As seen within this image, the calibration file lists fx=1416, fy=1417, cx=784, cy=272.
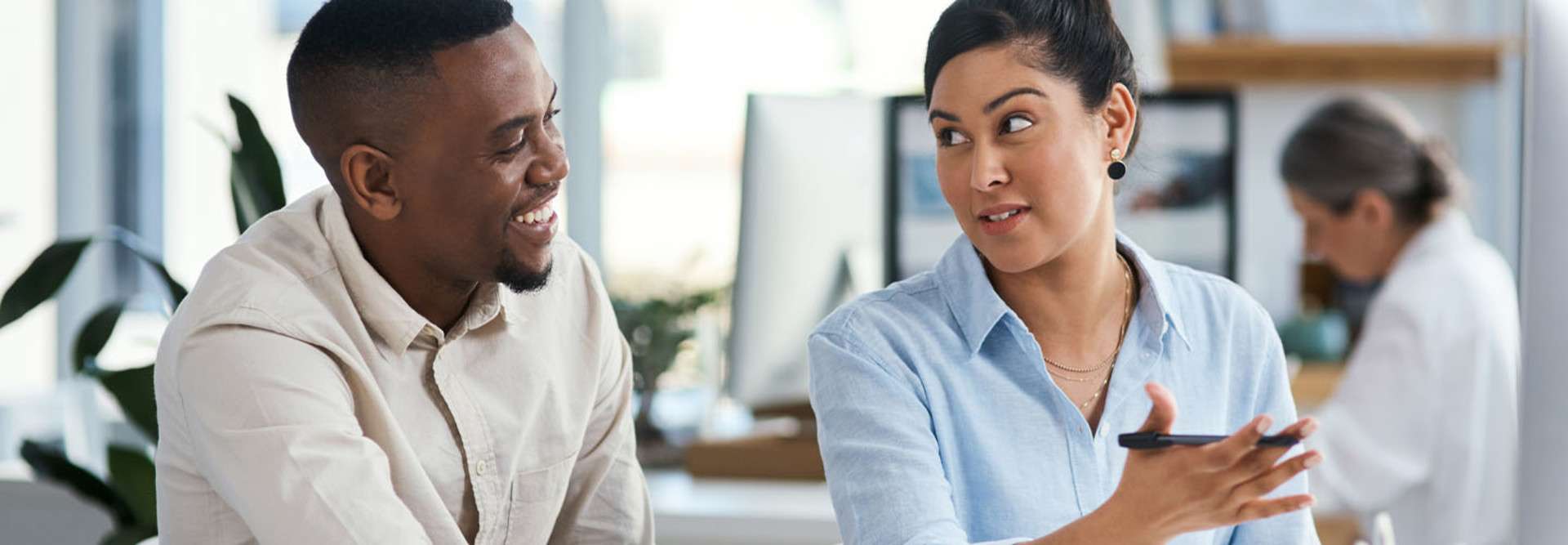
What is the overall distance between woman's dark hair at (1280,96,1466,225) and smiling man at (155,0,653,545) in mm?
1886

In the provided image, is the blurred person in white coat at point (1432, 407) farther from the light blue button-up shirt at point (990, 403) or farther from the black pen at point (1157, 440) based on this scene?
the black pen at point (1157, 440)

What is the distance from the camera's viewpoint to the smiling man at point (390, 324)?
3.67ft

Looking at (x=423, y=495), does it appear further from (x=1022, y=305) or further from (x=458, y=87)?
(x=1022, y=305)

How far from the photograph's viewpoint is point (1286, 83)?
14.4 feet

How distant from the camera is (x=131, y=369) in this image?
1.92m

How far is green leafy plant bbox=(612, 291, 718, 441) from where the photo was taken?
2295 millimetres

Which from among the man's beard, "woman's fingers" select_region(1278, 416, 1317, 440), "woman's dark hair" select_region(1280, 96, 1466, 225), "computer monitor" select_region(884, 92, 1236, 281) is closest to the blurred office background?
"computer monitor" select_region(884, 92, 1236, 281)

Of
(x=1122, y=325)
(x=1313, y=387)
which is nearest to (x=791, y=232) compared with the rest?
(x=1122, y=325)

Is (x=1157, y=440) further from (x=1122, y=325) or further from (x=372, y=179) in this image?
(x=372, y=179)

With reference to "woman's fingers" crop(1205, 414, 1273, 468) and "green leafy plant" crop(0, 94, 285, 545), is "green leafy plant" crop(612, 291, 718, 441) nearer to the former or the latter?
"green leafy plant" crop(0, 94, 285, 545)

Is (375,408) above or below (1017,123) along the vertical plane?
below

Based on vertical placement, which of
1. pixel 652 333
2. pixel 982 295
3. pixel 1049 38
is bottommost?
pixel 652 333

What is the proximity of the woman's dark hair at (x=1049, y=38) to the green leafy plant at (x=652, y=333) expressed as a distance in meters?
1.10

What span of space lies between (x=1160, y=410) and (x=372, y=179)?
2.27ft
